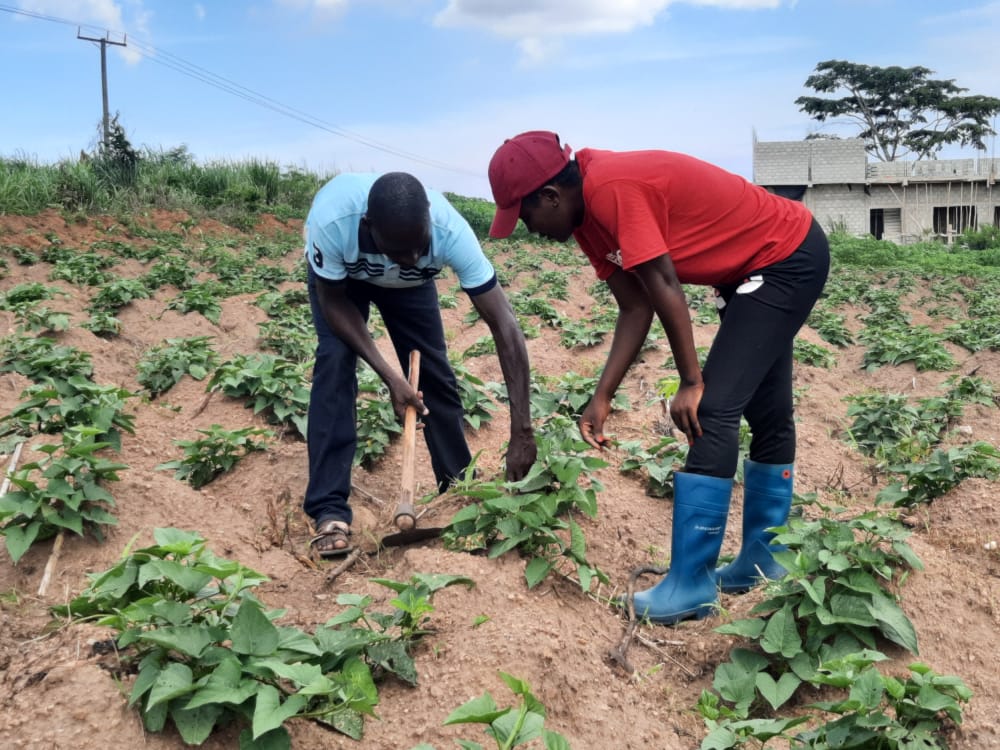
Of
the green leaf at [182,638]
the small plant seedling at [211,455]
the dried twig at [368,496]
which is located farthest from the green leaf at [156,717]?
the small plant seedling at [211,455]

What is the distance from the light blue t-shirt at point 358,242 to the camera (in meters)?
3.29

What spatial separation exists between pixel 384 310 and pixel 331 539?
95 centimetres

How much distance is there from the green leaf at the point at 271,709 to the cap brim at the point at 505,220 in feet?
4.57

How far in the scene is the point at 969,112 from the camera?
116 ft

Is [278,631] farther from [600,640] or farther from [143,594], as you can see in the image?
[600,640]

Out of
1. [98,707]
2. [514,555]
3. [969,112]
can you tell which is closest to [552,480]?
[514,555]

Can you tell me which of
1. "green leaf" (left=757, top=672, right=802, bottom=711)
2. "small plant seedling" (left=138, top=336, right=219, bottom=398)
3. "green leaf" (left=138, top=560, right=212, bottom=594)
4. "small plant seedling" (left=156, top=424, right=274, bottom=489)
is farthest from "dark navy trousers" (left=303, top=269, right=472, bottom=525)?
A: "small plant seedling" (left=138, top=336, right=219, bottom=398)

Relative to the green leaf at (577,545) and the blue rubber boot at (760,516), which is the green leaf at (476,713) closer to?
the green leaf at (577,545)

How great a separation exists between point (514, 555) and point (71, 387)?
2.60 meters

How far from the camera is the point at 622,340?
10.0ft

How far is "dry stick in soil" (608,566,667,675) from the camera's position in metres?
2.53

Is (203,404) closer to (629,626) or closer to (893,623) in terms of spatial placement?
(629,626)

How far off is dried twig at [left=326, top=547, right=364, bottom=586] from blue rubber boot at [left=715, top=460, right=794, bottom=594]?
4.25 feet

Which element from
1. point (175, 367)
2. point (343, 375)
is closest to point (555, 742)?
point (343, 375)
